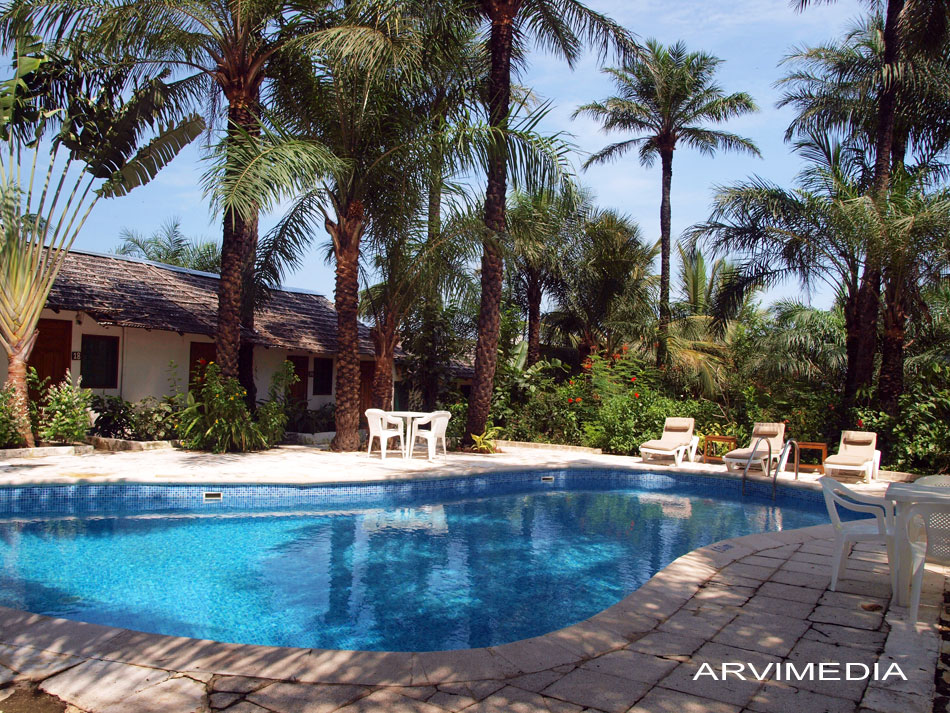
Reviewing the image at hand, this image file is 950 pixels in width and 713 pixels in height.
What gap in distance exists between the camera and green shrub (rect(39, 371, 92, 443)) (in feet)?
39.7

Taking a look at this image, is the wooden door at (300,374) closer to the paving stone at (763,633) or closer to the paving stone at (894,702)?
the paving stone at (763,633)

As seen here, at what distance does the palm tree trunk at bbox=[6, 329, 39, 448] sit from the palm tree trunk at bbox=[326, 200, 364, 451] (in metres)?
5.22

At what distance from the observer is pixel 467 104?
12953 millimetres

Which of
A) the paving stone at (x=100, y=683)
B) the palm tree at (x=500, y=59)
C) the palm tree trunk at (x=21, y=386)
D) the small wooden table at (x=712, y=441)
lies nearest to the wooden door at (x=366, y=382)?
the palm tree at (x=500, y=59)

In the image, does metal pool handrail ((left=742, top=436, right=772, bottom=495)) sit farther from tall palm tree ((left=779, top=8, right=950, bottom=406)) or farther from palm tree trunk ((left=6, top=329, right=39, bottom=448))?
palm tree trunk ((left=6, top=329, right=39, bottom=448))

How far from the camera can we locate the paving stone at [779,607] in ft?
15.3

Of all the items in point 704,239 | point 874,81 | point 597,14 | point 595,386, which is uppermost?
point 597,14

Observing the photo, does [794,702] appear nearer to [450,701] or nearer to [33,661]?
[450,701]

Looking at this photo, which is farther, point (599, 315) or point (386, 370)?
point (599, 315)

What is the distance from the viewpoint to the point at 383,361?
1426 cm

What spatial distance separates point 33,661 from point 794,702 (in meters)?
3.80

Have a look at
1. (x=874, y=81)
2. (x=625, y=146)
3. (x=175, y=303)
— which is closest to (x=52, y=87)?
(x=175, y=303)

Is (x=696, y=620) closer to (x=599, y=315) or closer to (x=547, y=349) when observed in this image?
(x=599, y=315)

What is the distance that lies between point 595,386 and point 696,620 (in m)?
12.2
